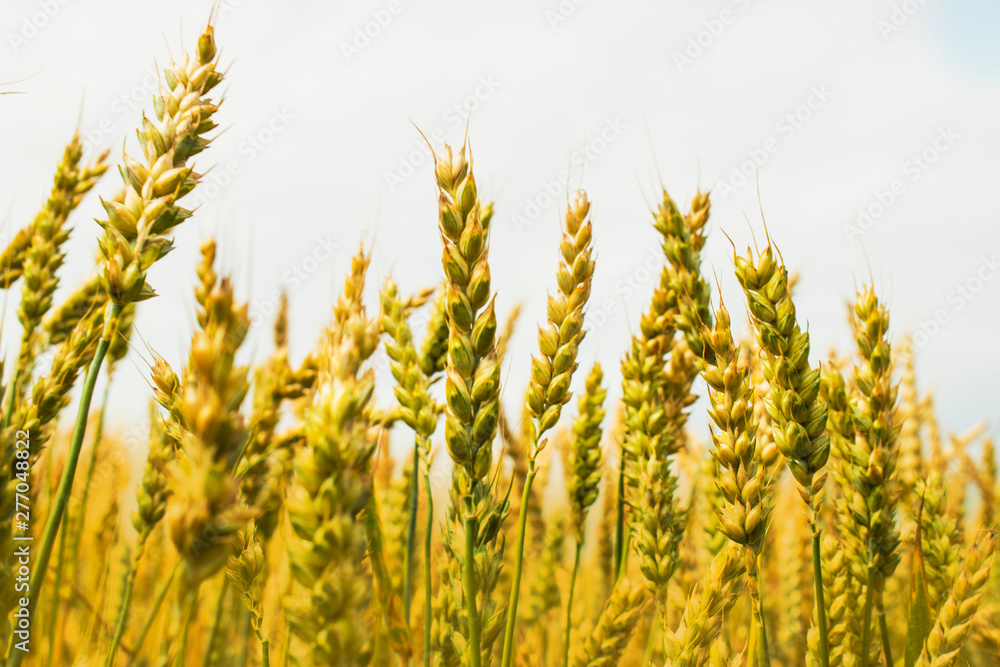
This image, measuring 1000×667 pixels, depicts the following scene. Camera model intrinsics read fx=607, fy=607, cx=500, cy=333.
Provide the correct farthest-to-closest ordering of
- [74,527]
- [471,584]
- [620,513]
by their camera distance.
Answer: [74,527] → [620,513] → [471,584]

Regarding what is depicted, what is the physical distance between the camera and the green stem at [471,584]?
4.02 ft

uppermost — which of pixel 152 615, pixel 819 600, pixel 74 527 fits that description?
pixel 74 527

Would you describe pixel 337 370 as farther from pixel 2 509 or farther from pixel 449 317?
pixel 2 509

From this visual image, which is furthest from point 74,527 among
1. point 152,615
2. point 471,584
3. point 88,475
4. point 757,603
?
point 757,603

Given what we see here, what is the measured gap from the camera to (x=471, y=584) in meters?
1.25

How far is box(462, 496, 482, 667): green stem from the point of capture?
1227 mm

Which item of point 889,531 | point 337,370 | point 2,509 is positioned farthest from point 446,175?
point 889,531

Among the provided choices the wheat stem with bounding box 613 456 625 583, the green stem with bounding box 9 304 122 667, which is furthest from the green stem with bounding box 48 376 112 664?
the wheat stem with bounding box 613 456 625 583

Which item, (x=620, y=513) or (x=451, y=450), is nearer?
(x=451, y=450)

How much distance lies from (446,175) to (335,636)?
0.95 m

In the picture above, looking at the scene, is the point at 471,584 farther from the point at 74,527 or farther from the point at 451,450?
the point at 74,527

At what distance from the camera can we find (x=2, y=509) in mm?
1072

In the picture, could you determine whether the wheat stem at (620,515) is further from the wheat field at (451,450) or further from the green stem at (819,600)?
the green stem at (819,600)

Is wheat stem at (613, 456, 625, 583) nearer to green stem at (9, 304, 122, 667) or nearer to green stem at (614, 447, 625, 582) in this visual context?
green stem at (614, 447, 625, 582)
